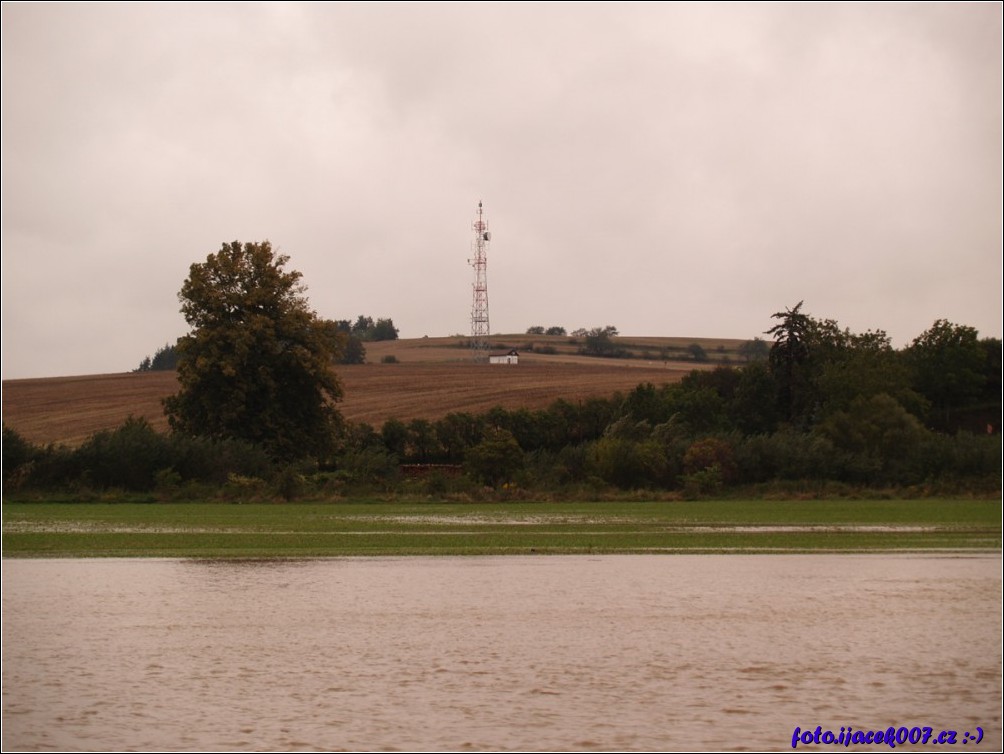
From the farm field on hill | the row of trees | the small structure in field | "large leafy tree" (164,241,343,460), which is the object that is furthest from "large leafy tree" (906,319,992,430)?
"large leafy tree" (164,241,343,460)

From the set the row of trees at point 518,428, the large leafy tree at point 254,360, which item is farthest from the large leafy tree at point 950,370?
the large leafy tree at point 254,360

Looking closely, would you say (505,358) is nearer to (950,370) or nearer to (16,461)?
(950,370)

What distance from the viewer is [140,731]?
10836 mm

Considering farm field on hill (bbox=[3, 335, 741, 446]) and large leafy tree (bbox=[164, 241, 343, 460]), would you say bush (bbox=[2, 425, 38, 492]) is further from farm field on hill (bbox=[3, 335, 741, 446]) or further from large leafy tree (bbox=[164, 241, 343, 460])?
farm field on hill (bbox=[3, 335, 741, 446])

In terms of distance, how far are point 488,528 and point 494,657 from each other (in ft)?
68.5

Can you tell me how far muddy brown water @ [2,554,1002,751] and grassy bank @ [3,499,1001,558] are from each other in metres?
4.92

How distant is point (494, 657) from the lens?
47.1 ft

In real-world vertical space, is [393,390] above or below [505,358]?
below

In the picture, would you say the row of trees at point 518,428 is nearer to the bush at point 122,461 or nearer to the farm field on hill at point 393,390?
the bush at point 122,461

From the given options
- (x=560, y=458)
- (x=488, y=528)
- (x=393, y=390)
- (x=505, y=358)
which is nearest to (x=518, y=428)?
(x=560, y=458)

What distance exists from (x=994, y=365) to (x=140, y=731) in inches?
3930

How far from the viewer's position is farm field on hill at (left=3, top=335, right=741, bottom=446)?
279 feet

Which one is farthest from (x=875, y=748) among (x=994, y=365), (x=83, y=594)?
(x=994, y=365)

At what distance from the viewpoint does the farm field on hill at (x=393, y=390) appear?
85125mm
